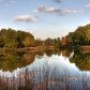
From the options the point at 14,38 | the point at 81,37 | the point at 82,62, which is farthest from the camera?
the point at 81,37

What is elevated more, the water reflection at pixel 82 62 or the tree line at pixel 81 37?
the tree line at pixel 81 37

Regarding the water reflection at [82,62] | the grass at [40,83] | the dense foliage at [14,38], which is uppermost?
the dense foliage at [14,38]

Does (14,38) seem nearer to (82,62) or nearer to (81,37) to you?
(81,37)

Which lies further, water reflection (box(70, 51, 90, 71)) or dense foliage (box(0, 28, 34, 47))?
dense foliage (box(0, 28, 34, 47))

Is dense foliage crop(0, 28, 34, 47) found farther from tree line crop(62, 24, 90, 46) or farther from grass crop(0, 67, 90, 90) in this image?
grass crop(0, 67, 90, 90)

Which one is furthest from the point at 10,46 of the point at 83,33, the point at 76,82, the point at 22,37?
the point at 76,82

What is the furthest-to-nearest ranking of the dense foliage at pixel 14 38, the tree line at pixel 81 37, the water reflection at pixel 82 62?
the tree line at pixel 81 37, the dense foliage at pixel 14 38, the water reflection at pixel 82 62

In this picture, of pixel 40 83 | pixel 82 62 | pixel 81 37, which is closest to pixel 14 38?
pixel 81 37

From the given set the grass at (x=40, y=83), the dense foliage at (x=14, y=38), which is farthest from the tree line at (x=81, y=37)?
the grass at (x=40, y=83)

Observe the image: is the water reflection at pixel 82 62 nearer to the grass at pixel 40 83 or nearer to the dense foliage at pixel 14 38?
the grass at pixel 40 83

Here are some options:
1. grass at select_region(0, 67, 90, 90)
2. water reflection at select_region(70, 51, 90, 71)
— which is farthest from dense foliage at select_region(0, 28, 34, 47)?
grass at select_region(0, 67, 90, 90)

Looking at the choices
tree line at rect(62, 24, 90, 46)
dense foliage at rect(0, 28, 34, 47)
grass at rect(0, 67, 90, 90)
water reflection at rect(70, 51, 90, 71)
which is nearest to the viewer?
grass at rect(0, 67, 90, 90)

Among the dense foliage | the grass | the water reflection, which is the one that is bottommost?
the water reflection

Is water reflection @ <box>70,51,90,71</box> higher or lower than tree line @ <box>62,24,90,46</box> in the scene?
lower
